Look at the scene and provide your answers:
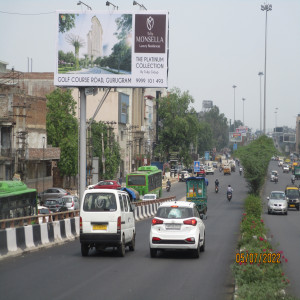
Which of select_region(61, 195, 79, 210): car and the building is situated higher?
the building

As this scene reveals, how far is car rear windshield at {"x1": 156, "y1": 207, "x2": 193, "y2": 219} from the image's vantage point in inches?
749

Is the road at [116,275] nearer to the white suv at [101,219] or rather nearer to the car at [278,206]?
the white suv at [101,219]

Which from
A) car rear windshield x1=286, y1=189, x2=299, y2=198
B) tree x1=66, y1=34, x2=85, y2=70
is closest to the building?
tree x1=66, y1=34, x2=85, y2=70

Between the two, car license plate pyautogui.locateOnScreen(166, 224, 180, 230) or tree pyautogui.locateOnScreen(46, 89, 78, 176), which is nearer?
car license plate pyautogui.locateOnScreen(166, 224, 180, 230)

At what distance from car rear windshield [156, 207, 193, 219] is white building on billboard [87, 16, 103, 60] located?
57.4 ft

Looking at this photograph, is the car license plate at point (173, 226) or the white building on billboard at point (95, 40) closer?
the car license plate at point (173, 226)

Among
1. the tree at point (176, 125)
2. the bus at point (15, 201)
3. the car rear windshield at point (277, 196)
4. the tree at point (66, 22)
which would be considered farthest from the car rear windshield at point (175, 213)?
the tree at point (176, 125)

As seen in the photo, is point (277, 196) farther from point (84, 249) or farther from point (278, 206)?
point (84, 249)

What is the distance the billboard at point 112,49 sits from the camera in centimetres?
3397

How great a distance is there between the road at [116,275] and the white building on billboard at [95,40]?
1496 cm

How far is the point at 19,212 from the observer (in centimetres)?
2545

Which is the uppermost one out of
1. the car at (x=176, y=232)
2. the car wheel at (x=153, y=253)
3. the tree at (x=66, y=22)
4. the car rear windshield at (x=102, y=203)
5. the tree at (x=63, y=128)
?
the tree at (x=66, y=22)

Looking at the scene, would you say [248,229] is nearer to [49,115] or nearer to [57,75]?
[57,75]

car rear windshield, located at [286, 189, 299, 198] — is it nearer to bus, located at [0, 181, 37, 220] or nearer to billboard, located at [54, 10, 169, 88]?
billboard, located at [54, 10, 169, 88]
